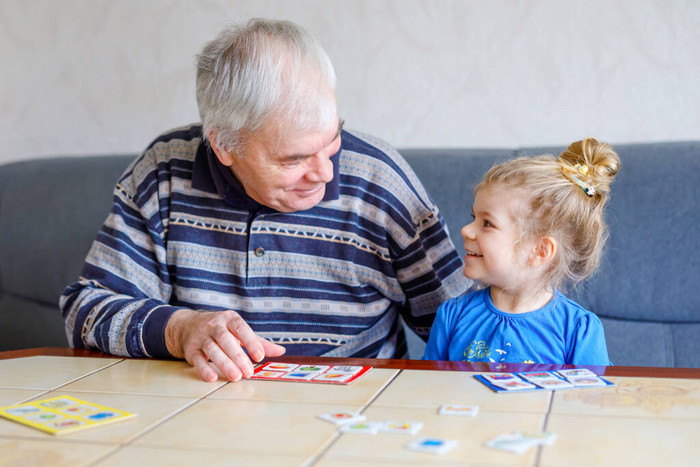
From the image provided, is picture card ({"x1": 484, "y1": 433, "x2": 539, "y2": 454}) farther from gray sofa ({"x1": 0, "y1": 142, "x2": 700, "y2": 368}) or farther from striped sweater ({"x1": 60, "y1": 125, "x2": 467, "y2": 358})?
gray sofa ({"x1": 0, "y1": 142, "x2": 700, "y2": 368})

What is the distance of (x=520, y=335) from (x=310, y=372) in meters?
0.46

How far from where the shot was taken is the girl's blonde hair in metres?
1.42

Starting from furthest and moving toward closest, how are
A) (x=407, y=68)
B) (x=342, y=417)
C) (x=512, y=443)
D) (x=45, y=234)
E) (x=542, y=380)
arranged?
1. (x=45, y=234)
2. (x=407, y=68)
3. (x=542, y=380)
4. (x=342, y=417)
5. (x=512, y=443)

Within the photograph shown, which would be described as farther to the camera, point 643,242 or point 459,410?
point 643,242

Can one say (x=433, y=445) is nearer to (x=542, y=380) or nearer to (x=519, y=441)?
(x=519, y=441)

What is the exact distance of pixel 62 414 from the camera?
1.00 meters

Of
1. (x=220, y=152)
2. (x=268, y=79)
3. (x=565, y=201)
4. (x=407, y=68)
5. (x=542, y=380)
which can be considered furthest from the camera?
(x=407, y=68)

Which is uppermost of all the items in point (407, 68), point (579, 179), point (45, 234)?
point (407, 68)

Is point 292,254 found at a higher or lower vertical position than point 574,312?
higher

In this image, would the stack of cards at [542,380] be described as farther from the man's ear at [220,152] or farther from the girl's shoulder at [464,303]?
the man's ear at [220,152]

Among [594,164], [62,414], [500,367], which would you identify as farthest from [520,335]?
[62,414]

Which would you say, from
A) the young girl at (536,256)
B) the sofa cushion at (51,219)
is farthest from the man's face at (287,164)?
the sofa cushion at (51,219)

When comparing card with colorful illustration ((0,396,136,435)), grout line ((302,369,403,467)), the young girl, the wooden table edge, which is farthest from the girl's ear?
card with colorful illustration ((0,396,136,435))

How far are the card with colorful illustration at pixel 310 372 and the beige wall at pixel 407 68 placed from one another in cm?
125
